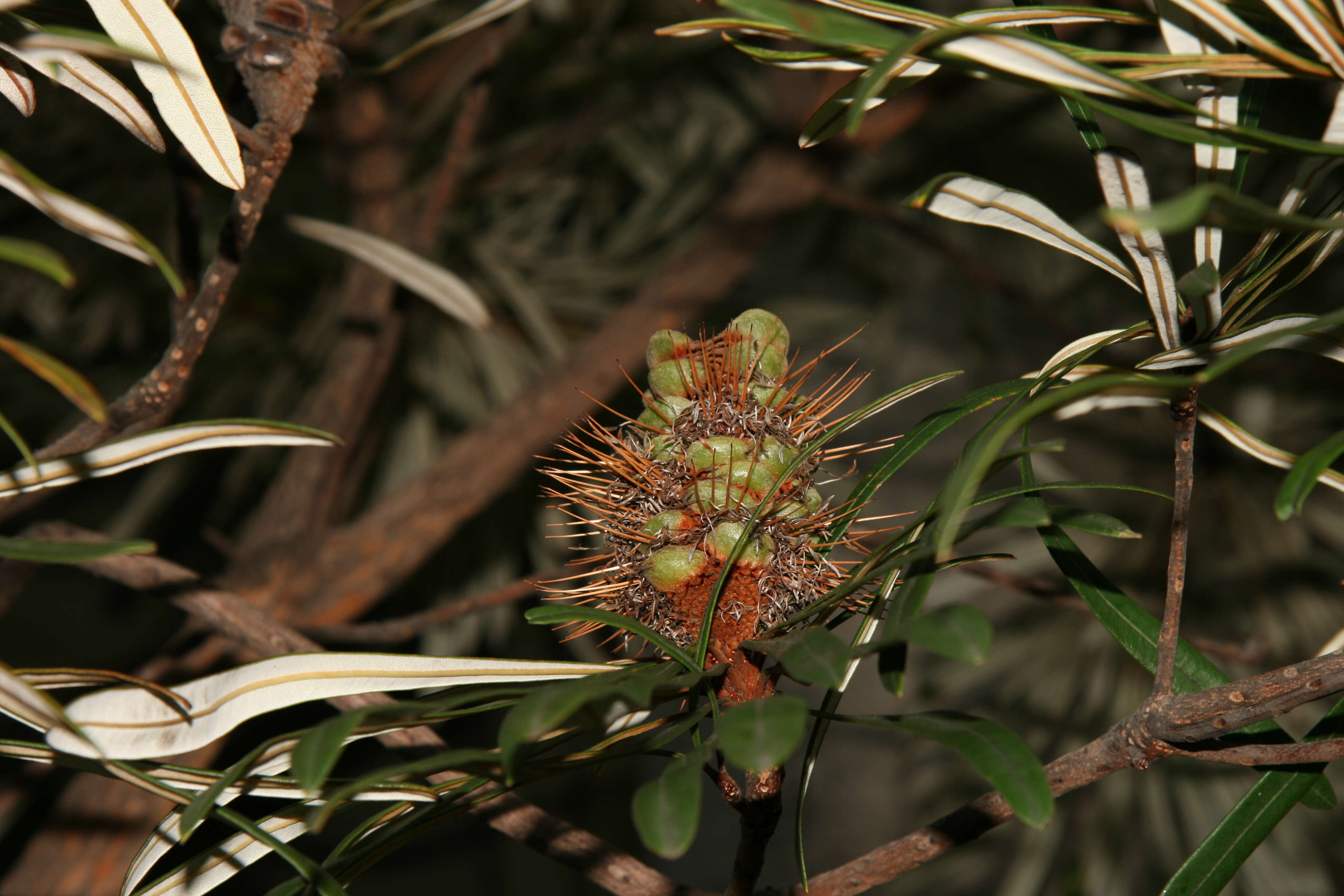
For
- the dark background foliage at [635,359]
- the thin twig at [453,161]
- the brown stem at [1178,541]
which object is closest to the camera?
the brown stem at [1178,541]

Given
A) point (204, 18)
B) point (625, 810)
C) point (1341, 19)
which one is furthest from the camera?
point (625, 810)

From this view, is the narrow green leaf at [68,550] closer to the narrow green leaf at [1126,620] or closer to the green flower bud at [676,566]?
the green flower bud at [676,566]

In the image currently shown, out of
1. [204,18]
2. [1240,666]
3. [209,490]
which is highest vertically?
[204,18]

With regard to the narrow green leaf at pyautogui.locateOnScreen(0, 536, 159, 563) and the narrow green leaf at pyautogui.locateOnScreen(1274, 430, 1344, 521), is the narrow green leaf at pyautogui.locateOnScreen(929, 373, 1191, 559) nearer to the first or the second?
the narrow green leaf at pyautogui.locateOnScreen(1274, 430, 1344, 521)

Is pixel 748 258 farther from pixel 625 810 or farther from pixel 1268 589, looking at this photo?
pixel 625 810

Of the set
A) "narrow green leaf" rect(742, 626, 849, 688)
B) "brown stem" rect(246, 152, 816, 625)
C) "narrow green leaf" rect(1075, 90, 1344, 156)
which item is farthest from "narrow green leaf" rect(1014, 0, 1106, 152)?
"brown stem" rect(246, 152, 816, 625)

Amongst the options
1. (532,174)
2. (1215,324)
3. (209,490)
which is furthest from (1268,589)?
(209,490)

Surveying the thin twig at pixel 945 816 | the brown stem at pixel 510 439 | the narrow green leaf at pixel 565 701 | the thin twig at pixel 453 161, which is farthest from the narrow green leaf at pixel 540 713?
the thin twig at pixel 453 161
